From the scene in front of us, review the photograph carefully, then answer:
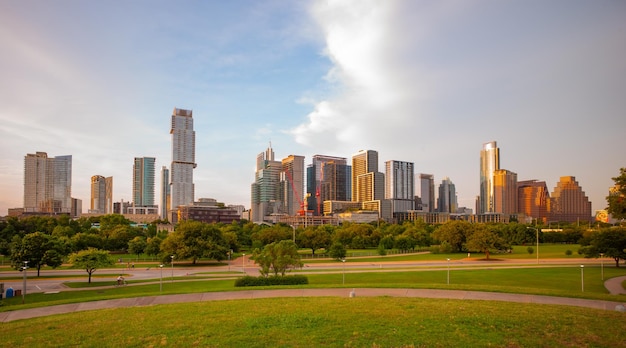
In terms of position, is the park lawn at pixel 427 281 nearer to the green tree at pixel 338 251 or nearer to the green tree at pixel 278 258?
the green tree at pixel 278 258

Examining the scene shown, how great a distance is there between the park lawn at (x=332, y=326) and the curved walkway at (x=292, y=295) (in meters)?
3.12

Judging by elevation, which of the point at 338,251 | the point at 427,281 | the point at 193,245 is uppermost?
the point at 193,245

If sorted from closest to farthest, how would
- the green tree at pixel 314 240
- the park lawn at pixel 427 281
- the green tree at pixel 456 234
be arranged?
the park lawn at pixel 427 281, the green tree at pixel 314 240, the green tree at pixel 456 234

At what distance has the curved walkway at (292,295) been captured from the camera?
23466 mm

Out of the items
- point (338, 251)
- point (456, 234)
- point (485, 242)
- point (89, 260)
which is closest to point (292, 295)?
point (89, 260)

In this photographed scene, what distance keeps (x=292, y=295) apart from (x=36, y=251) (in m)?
43.1

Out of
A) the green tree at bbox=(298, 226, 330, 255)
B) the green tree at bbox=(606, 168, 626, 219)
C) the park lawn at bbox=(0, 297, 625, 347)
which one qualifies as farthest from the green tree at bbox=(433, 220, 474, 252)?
the park lawn at bbox=(0, 297, 625, 347)

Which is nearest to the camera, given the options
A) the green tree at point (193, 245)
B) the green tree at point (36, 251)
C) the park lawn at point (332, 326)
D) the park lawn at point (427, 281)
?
the park lawn at point (332, 326)

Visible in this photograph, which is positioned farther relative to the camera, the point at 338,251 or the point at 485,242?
the point at 485,242

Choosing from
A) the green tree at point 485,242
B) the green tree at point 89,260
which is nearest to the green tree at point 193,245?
the green tree at point 89,260

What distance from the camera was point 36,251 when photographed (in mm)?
52156

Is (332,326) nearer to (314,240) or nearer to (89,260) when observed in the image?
(89,260)

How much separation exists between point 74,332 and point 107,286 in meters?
31.9

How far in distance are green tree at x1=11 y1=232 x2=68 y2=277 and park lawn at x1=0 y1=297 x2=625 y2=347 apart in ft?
123
